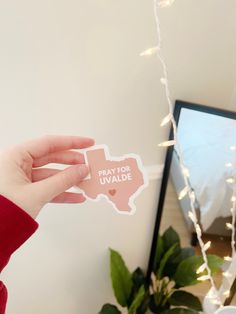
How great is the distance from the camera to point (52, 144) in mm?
784

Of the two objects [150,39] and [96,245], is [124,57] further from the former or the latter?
[96,245]

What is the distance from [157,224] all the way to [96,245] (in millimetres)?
238

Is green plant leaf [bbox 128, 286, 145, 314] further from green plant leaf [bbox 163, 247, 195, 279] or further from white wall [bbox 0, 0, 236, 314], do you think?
white wall [bbox 0, 0, 236, 314]

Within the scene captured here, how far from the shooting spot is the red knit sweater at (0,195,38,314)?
0.63m

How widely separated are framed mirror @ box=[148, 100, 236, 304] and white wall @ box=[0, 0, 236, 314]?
0.16 ft

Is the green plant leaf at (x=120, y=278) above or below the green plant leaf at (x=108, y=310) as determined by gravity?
above

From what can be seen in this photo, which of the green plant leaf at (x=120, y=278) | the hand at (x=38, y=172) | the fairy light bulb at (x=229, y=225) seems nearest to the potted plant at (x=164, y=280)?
the green plant leaf at (x=120, y=278)

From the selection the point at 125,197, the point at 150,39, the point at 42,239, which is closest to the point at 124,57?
the point at 150,39

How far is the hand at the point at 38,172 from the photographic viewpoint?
668 millimetres

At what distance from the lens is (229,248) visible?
3.67 ft

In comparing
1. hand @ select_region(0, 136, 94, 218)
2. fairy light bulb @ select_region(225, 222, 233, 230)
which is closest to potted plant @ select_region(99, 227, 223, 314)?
fairy light bulb @ select_region(225, 222, 233, 230)

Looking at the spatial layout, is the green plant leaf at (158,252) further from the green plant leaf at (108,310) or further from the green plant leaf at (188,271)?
the green plant leaf at (108,310)

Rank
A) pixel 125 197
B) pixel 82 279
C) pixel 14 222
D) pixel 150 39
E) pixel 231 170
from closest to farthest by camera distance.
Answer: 1. pixel 14 222
2. pixel 125 197
3. pixel 150 39
4. pixel 231 170
5. pixel 82 279

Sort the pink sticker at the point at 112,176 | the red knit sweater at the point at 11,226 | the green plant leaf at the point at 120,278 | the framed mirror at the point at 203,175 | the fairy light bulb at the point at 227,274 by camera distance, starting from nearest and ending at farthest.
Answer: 1. the red knit sweater at the point at 11,226
2. the pink sticker at the point at 112,176
3. the framed mirror at the point at 203,175
4. the fairy light bulb at the point at 227,274
5. the green plant leaf at the point at 120,278
